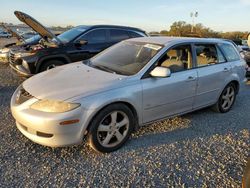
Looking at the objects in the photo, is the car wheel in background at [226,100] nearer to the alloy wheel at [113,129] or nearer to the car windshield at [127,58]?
the car windshield at [127,58]

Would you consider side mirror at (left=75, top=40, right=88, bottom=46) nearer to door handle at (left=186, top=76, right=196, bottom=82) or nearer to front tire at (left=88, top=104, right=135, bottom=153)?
door handle at (left=186, top=76, right=196, bottom=82)

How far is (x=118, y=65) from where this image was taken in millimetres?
4293

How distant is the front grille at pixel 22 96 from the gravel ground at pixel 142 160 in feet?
2.00

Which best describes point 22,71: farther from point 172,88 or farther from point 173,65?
point 172,88

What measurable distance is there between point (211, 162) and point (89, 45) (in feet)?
16.8

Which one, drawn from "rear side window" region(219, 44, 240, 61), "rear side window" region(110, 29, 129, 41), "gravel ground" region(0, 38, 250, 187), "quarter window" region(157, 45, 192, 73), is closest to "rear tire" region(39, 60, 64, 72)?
"rear side window" region(110, 29, 129, 41)

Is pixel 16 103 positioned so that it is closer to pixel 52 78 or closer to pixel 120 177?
pixel 52 78

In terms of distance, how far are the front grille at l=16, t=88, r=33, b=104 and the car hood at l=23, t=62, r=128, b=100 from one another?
Result: 1.6 inches

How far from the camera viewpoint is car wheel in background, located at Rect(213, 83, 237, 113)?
17.8ft

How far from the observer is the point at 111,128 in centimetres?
364

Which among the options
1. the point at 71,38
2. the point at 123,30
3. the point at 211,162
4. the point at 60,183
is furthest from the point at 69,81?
the point at 123,30

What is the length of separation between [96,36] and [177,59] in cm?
387

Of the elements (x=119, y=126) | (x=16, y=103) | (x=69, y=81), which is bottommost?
(x=119, y=126)

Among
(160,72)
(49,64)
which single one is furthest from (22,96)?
(49,64)
